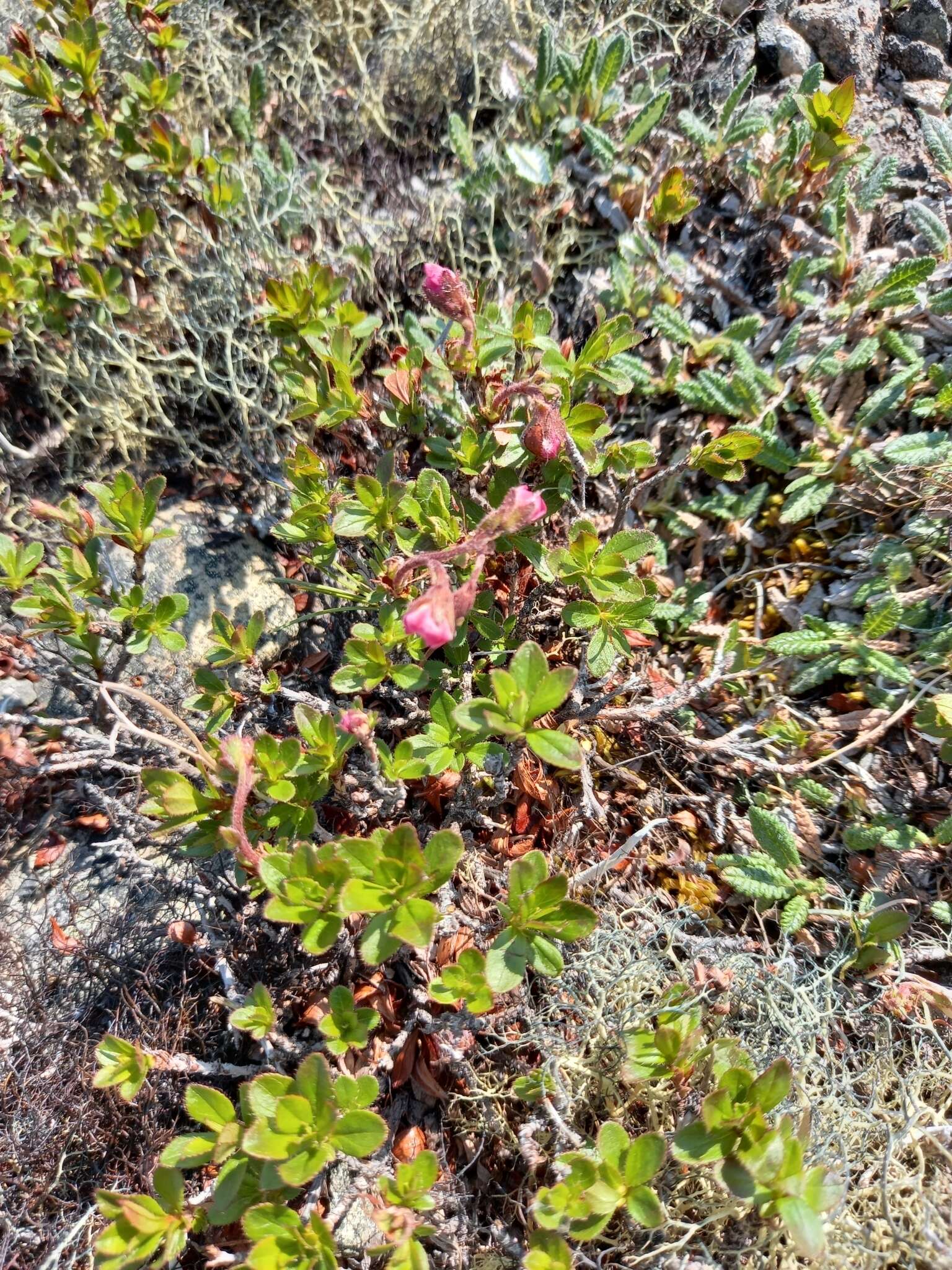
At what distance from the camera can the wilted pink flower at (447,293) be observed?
1.67 meters

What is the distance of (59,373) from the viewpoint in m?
2.38

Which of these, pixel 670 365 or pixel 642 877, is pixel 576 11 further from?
pixel 642 877

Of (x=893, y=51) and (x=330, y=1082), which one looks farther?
(x=893, y=51)

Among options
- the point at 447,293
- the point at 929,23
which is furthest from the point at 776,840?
the point at 929,23

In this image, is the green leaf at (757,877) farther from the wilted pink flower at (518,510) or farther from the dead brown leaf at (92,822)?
the dead brown leaf at (92,822)

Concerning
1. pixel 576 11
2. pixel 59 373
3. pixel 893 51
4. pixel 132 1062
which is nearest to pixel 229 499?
pixel 59 373

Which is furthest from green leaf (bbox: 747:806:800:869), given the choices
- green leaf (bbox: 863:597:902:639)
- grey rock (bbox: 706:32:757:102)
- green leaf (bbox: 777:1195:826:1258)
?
grey rock (bbox: 706:32:757:102)

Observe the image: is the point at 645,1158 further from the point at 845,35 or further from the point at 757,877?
the point at 845,35

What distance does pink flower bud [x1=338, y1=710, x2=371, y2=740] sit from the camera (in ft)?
4.81

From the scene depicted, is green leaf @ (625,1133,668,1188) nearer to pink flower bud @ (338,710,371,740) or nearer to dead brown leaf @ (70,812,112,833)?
pink flower bud @ (338,710,371,740)

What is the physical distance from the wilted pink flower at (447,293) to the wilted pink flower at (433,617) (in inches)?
29.5

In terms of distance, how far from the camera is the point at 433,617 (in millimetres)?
1254

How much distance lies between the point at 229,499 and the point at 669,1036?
6.04ft

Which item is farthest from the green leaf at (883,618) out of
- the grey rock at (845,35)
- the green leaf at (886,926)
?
the grey rock at (845,35)
